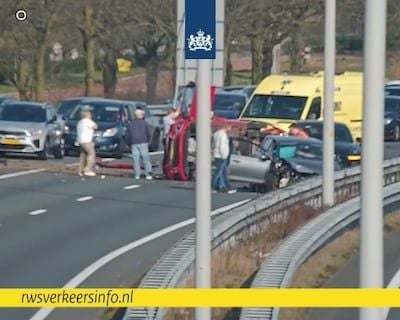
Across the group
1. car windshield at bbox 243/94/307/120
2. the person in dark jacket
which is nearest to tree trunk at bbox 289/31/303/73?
car windshield at bbox 243/94/307/120

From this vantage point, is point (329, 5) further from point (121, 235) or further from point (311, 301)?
point (311, 301)

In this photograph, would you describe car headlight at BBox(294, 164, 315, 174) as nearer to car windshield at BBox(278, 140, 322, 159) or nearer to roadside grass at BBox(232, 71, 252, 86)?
car windshield at BBox(278, 140, 322, 159)

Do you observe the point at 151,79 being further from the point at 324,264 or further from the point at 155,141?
the point at 324,264

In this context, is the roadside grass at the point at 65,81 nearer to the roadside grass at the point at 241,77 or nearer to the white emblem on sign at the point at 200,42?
the roadside grass at the point at 241,77

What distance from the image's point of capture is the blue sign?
405 inches

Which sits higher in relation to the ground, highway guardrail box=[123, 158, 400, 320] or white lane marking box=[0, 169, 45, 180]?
highway guardrail box=[123, 158, 400, 320]

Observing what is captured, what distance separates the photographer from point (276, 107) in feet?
134

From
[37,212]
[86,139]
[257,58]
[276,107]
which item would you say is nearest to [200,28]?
[37,212]

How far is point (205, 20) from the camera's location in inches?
404

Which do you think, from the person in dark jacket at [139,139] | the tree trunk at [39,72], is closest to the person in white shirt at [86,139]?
the person in dark jacket at [139,139]

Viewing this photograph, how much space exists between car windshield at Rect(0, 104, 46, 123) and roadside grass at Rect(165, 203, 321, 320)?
17.3m

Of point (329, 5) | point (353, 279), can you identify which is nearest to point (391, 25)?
point (329, 5)

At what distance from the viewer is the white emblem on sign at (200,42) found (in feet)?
33.8

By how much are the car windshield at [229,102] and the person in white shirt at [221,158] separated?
18.9 m
